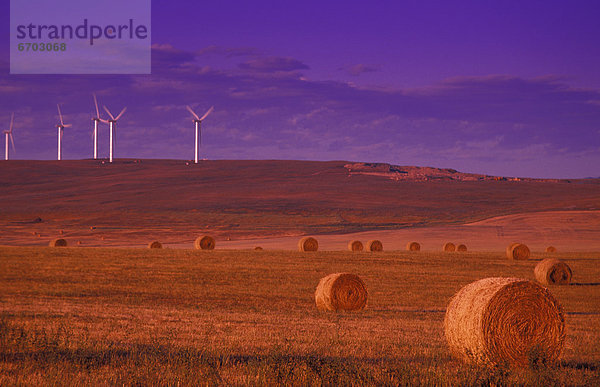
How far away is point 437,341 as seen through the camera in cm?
1417

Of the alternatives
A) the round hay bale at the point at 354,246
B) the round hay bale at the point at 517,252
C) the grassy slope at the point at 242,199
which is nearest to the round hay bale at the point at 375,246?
the round hay bale at the point at 354,246

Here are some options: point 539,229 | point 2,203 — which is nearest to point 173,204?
point 2,203

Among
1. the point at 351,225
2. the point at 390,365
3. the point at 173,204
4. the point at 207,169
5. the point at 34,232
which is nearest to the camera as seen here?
the point at 390,365

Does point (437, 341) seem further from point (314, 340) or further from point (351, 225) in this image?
point (351, 225)

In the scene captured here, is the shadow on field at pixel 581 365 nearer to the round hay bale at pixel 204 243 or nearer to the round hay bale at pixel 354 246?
the round hay bale at pixel 204 243

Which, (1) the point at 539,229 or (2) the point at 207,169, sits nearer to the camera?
(1) the point at 539,229

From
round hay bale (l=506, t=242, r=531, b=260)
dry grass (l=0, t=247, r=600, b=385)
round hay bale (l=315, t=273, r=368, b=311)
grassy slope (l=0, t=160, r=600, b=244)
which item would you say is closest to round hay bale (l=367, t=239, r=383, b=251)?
dry grass (l=0, t=247, r=600, b=385)

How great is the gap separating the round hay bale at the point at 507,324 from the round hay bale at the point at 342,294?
11.0 m

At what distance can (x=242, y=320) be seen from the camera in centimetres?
1820

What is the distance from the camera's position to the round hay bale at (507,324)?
36.2 feet

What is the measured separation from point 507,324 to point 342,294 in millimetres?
11779

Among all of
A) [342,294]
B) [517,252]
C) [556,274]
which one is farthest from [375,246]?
[342,294]

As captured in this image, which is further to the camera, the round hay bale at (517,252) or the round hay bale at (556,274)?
the round hay bale at (517,252)

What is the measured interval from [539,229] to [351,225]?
77.5 ft
